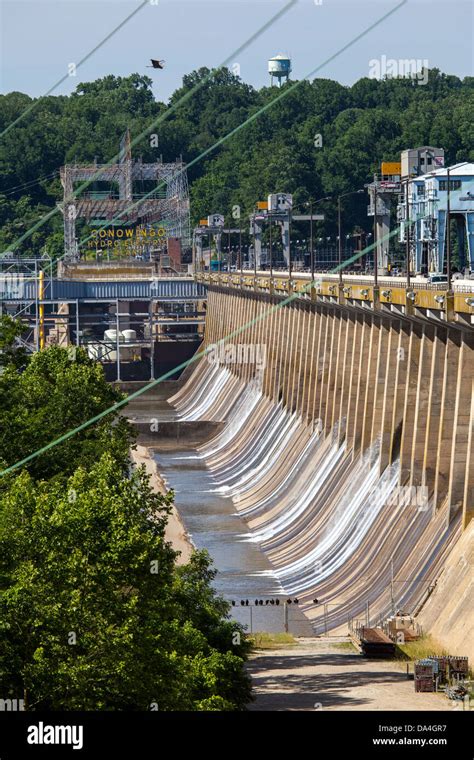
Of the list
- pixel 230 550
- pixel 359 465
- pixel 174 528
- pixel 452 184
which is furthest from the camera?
pixel 452 184

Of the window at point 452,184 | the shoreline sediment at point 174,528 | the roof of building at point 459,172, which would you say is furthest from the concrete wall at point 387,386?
the roof of building at point 459,172

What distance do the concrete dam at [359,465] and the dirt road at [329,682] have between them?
2.98 meters

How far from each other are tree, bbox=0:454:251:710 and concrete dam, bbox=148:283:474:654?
1753 centimetres

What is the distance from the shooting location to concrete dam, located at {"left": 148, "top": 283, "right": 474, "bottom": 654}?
209 feet

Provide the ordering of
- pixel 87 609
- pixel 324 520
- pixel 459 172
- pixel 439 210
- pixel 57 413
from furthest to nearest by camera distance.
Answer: pixel 459 172, pixel 439 210, pixel 324 520, pixel 57 413, pixel 87 609

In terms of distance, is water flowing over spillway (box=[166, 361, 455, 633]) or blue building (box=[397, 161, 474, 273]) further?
blue building (box=[397, 161, 474, 273])

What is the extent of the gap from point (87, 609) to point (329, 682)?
1630cm

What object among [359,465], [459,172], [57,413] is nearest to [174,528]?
[359,465]

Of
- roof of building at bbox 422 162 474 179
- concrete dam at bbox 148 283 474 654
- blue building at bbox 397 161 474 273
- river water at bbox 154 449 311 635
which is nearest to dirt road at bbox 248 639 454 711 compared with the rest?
concrete dam at bbox 148 283 474 654

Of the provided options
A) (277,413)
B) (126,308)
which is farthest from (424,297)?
(126,308)

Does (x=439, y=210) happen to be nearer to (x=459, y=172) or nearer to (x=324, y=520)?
(x=459, y=172)

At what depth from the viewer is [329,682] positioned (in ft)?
171

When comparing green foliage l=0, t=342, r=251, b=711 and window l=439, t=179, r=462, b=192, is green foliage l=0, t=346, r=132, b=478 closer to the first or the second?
green foliage l=0, t=342, r=251, b=711

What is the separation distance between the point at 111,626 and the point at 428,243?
89.8 metres
